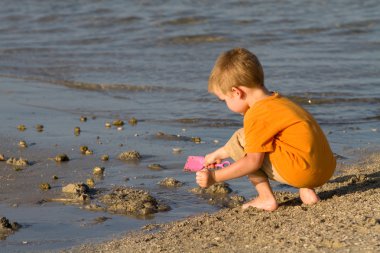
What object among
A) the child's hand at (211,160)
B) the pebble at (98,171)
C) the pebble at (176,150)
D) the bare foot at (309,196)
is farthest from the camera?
the pebble at (176,150)

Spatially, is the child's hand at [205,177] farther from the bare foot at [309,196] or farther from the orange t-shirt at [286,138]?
the bare foot at [309,196]

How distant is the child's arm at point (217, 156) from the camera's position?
4.99m

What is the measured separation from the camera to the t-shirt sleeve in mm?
4699

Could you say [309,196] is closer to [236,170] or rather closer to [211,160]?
[236,170]

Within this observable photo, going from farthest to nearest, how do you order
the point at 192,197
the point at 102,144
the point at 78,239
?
the point at 102,144 → the point at 192,197 → the point at 78,239

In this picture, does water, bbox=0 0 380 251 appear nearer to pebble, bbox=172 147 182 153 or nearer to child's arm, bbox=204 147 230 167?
pebble, bbox=172 147 182 153

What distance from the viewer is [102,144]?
6.99 meters

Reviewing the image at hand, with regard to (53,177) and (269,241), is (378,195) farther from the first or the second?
(53,177)

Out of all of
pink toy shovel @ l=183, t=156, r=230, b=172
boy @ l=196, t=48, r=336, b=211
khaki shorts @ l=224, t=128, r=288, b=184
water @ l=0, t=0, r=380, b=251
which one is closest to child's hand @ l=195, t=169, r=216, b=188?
boy @ l=196, t=48, r=336, b=211

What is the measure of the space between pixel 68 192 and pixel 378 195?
6.60 ft

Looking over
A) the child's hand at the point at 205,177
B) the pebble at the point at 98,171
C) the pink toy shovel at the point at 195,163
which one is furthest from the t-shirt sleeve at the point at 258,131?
the pebble at the point at 98,171

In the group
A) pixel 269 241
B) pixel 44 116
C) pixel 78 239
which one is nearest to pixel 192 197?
pixel 78 239

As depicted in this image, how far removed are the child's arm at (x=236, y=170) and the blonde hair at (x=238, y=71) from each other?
40 centimetres

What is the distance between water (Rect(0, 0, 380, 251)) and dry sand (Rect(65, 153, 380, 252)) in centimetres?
33
